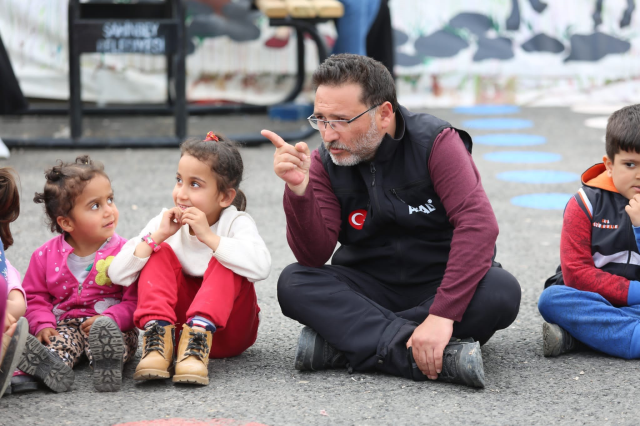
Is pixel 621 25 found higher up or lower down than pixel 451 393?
higher up

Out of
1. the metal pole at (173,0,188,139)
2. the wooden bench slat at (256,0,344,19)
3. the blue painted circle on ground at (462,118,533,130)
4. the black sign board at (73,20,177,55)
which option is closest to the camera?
the black sign board at (73,20,177,55)

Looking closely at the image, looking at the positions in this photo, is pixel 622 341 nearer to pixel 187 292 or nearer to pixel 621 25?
pixel 187 292

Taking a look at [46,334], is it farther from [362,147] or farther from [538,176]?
[538,176]

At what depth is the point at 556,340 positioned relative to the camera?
2680mm

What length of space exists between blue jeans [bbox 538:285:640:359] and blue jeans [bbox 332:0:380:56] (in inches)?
163

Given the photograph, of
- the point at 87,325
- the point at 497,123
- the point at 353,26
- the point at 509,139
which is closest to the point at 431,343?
the point at 87,325

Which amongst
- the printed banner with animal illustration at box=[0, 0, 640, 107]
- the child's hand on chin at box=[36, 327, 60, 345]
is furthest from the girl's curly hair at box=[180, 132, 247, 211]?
the printed banner with animal illustration at box=[0, 0, 640, 107]

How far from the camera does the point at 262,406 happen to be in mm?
2352

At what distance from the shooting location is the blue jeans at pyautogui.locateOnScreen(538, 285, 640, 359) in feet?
8.64

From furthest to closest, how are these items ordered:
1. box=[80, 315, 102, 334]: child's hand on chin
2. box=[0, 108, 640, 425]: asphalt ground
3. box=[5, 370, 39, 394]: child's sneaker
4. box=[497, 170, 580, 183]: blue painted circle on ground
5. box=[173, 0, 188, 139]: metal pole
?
box=[173, 0, 188, 139]: metal pole, box=[497, 170, 580, 183]: blue painted circle on ground, box=[80, 315, 102, 334]: child's hand on chin, box=[5, 370, 39, 394]: child's sneaker, box=[0, 108, 640, 425]: asphalt ground

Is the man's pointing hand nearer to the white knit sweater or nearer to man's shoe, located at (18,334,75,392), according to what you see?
the white knit sweater

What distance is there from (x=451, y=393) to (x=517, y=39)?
21.2 ft

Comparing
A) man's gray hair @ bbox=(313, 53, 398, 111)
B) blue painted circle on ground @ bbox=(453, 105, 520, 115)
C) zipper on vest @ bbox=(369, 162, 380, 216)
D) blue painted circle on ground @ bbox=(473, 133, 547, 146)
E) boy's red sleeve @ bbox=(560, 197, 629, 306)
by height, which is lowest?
blue painted circle on ground @ bbox=(473, 133, 547, 146)

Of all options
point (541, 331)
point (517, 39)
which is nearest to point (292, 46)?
point (517, 39)
